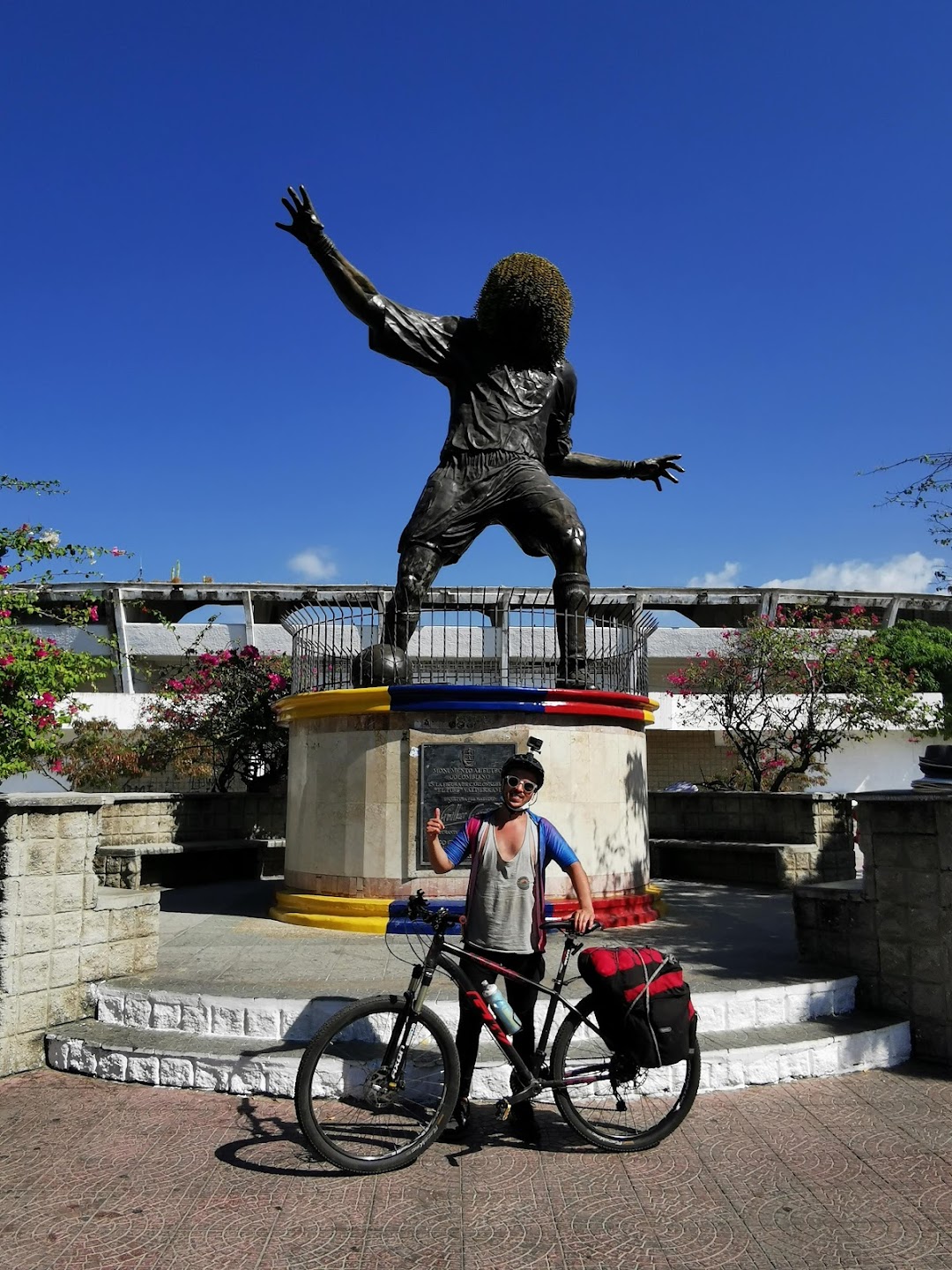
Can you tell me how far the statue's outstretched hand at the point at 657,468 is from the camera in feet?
34.3

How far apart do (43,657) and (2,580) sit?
129 centimetres

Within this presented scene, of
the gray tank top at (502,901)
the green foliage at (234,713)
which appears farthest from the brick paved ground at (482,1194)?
the green foliage at (234,713)

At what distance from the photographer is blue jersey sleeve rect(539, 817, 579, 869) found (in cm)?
429

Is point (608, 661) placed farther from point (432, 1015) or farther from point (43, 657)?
point (43, 657)

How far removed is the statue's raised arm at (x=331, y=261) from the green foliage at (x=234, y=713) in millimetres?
7285

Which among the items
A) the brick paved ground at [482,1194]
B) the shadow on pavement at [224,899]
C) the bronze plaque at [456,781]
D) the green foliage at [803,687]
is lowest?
the brick paved ground at [482,1194]

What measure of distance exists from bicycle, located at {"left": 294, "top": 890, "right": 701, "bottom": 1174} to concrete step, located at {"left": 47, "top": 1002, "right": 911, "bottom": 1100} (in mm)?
353

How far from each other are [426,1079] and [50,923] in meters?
2.52

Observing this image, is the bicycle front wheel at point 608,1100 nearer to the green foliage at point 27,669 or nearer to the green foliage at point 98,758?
the green foliage at point 27,669

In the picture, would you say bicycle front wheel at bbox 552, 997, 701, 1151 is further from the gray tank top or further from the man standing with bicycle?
the gray tank top

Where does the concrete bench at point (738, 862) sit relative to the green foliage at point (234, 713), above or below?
below

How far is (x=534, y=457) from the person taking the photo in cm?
941

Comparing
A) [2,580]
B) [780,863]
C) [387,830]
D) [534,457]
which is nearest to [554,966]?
[387,830]

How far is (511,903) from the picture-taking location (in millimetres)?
4219
